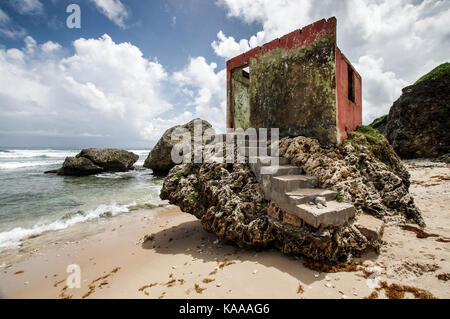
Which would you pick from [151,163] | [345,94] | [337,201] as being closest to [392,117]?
[345,94]

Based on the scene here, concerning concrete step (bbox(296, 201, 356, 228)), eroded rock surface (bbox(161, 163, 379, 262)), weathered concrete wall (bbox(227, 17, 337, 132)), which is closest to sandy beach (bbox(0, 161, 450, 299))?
eroded rock surface (bbox(161, 163, 379, 262))

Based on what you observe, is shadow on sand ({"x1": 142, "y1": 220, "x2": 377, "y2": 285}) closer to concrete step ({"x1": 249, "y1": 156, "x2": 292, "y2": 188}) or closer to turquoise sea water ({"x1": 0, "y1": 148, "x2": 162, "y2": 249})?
concrete step ({"x1": 249, "y1": 156, "x2": 292, "y2": 188})

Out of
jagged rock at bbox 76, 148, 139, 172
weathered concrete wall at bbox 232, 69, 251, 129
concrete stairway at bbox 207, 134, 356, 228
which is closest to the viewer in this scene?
concrete stairway at bbox 207, 134, 356, 228

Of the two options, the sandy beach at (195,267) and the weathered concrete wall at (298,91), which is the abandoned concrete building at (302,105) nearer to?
the weathered concrete wall at (298,91)

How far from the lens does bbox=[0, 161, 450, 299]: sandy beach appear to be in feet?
9.64

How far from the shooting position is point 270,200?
4258mm

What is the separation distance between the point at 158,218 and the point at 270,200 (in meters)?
5.51

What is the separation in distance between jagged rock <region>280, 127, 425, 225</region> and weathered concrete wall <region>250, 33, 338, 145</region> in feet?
1.89

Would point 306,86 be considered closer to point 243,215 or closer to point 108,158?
point 243,215

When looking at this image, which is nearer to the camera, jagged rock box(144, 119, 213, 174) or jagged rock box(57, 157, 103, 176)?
jagged rock box(144, 119, 213, 174)

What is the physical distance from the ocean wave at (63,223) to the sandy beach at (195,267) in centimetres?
68

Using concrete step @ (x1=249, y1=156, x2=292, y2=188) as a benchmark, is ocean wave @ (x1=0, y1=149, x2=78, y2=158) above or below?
above

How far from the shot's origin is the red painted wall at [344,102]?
205 inches

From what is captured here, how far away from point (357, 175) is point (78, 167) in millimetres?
23537
